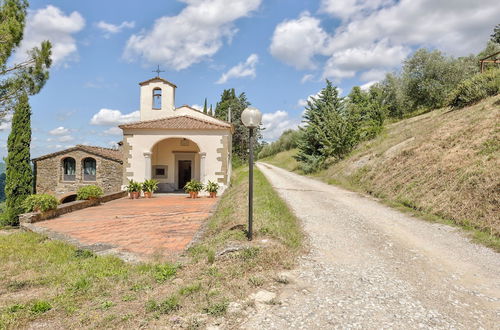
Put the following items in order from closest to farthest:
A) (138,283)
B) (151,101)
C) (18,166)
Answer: (138,283) → (18,166) → (151,101)

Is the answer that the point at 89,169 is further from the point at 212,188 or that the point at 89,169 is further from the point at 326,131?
the point at 326,131

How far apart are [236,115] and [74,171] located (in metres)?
27.5

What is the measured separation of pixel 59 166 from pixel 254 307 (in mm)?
25724

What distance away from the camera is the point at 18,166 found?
55.7 feet

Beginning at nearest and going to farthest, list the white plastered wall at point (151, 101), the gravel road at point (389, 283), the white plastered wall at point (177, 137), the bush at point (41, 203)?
the gravel road at point (389, 283), the bush at point (41, 203), the white plastered wall at point (177, 137), the white plastered wall at point (151, 101)

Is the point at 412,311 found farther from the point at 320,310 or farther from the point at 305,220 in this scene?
the point at 305,220

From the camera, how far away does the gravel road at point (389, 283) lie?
316 centimetres

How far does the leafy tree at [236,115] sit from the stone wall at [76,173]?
18402 millimetres

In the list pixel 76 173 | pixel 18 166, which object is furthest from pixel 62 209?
pixel 76 173

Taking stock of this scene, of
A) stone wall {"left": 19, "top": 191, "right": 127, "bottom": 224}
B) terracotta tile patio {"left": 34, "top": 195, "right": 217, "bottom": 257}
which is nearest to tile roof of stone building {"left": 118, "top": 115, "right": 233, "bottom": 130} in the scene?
stone wall {"left": 19, "top": 191, "right": 127, "bottom": 224}

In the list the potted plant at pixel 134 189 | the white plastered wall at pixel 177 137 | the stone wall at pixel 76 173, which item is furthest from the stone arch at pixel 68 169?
the potted plant at pixel 134 189

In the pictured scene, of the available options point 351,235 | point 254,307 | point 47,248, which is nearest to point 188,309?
point 254,307

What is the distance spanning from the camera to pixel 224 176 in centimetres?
1705

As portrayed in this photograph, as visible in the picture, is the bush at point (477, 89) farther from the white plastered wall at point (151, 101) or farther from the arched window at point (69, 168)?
the arched window at point (69, 168)
